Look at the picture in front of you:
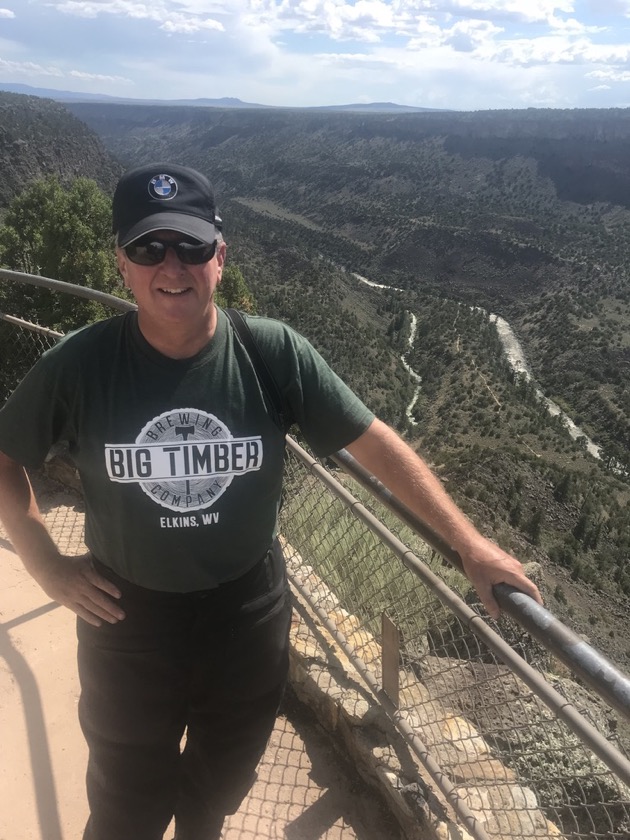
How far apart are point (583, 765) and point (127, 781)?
344cm

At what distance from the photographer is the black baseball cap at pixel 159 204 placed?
178 cm

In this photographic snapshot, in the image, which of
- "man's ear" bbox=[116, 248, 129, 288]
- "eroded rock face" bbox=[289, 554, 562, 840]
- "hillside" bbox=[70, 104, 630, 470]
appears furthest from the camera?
"hillside" bbox=[70, 104, 630, 470]

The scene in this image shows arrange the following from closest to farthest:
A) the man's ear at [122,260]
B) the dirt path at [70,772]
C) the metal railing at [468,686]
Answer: the metal railing at [468,686] → the man's ear at [122,260] → the dirt path at [70,772]

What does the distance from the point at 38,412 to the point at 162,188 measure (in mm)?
748

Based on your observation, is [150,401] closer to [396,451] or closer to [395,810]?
[396,451]

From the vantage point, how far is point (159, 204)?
181 centimetres

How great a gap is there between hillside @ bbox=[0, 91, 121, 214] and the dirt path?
326ft

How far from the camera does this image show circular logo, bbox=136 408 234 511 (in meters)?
Result: 1.78

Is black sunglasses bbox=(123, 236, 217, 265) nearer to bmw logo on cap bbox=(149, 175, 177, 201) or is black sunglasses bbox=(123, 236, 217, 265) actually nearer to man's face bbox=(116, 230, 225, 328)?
man's face bbox=(116, 230, 225, 328)

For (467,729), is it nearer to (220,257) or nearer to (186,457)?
(186,457)

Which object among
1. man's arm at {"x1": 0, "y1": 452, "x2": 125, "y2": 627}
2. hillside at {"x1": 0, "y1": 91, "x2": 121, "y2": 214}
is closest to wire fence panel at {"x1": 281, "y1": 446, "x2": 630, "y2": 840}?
man's arm at {"x1": 0, "y1": 452, "x2": 125, "y2": 627}

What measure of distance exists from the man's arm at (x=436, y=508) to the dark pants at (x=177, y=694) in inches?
18.8

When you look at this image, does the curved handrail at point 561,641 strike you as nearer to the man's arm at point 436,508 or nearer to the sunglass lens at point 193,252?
the man's arm at point 436,508

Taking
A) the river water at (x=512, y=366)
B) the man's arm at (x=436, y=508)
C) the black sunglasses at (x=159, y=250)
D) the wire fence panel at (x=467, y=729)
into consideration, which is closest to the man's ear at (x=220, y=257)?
the black sunglasses at (x=159, y=250)
